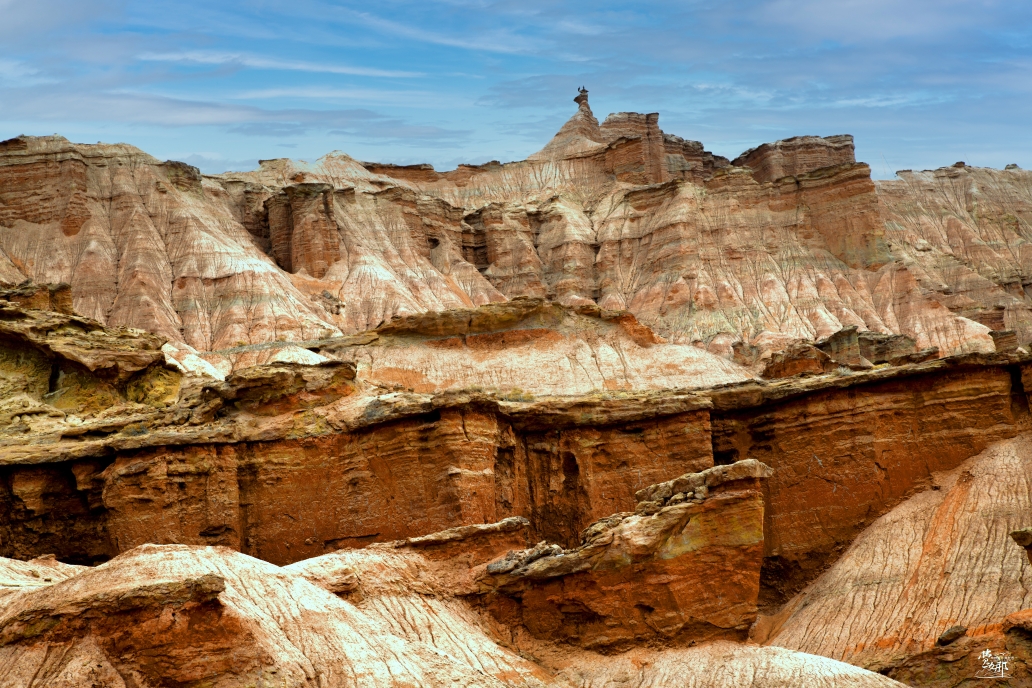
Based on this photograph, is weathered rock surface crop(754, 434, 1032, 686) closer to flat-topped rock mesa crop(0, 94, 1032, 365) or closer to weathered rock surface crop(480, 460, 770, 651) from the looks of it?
weathered rock surface crop(480, 460, 770, 651)

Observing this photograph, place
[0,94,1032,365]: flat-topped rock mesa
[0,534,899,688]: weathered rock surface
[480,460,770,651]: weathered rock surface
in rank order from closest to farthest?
[0,534,899,688]: weathered rock surface, [480,460,770,651]: weathered rock surface, [0,94,1032,365]: flat-topped rock mesa

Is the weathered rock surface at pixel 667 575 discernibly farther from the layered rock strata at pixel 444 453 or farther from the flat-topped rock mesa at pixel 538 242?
the flat-topped rock mesa at pixel 538 242

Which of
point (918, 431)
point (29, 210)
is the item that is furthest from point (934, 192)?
point (918, 431)

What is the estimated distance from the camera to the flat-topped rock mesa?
285 ft

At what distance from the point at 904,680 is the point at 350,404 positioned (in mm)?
13162

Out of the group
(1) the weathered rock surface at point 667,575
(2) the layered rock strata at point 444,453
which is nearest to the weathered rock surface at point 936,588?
(2) the layered rock strata at point 444,453

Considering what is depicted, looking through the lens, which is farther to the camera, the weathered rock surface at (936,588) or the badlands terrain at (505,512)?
the weathered rock surface at (936,588)

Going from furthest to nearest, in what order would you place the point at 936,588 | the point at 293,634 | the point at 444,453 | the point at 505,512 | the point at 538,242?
the point at 538,242 < the point at 505,512 < the point at 444,453 < the point at 936,588 < the point at 293,634

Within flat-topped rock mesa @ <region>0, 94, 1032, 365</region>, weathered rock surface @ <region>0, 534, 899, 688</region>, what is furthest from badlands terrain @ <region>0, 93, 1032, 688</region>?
flat-topped rock mesa @ <region>0, 94, 1032, 365</region>

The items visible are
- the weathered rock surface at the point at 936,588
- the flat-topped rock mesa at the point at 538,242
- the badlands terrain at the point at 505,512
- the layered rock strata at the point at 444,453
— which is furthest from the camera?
the flat-topped rock mesa at the point at 538,242

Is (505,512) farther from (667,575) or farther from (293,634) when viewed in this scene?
(293,634)

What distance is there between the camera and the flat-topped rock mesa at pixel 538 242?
285 ft

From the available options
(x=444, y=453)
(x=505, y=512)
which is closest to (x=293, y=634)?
(x=444, y=453)

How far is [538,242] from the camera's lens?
114812 mm
